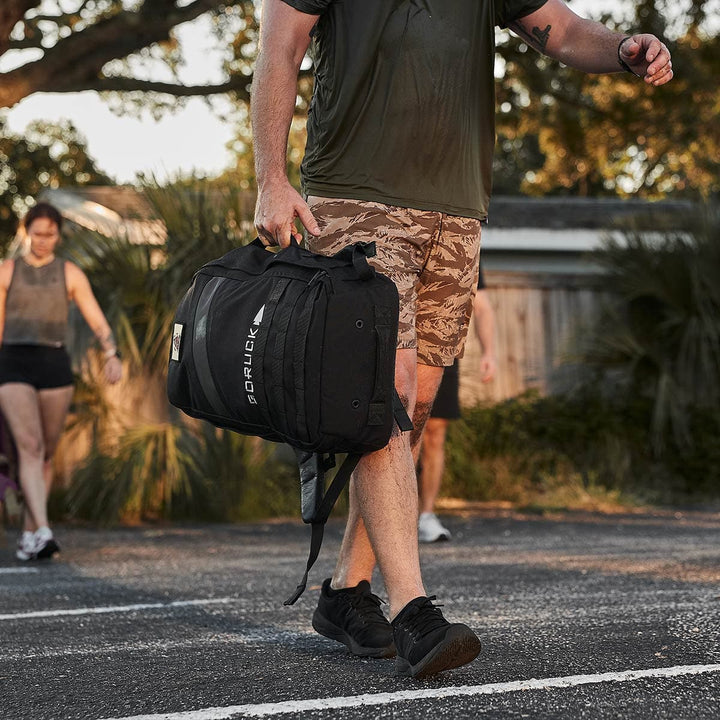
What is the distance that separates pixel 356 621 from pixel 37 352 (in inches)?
182

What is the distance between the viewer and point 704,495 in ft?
38.0

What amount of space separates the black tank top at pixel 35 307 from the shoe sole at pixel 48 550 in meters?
1.27

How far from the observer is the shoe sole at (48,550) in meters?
7.08

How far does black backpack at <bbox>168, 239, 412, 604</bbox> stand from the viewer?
3.07 meters

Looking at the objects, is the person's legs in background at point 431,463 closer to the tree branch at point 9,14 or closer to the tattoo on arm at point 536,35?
the tattoo on arm at point 536,35

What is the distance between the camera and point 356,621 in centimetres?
350

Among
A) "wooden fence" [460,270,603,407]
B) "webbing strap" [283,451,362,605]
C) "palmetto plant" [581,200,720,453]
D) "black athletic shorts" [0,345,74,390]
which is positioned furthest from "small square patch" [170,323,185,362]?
"wooden fence" [460,270,603,407]

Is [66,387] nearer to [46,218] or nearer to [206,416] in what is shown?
[46,218]

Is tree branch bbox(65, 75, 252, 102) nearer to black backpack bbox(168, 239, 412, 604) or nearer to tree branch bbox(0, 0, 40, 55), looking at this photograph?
tree branch bbox(0, 0, 40, 55)

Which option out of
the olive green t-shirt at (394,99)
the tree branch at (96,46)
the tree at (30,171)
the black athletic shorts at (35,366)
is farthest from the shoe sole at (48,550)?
the tree at (30,171)

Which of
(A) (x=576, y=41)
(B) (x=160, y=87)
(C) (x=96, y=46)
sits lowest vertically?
(A) (x=576, y=41)

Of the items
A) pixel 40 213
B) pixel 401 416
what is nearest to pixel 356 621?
pixel 401 416

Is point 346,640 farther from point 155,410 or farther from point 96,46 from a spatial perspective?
point 96,46

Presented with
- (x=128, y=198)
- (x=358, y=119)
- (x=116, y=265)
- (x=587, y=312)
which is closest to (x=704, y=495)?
(x=587, y=312)
